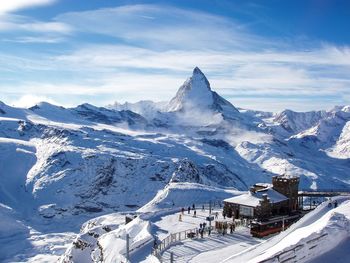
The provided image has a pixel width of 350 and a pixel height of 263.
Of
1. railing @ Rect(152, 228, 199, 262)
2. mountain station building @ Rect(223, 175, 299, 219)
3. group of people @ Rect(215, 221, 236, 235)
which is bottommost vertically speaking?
railing @ Rect(152, 228, 199, 262)

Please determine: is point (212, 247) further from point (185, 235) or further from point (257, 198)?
point (257, 198)

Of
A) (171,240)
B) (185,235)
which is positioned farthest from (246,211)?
(171,240)

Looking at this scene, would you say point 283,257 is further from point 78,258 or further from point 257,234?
point 78,258

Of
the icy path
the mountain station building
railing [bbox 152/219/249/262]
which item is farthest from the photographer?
the mountain station building

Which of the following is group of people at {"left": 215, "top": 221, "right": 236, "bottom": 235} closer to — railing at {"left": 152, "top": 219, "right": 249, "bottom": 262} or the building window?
railing at {"left": 152, "top": 219, "right": 249, "bottom": 262}

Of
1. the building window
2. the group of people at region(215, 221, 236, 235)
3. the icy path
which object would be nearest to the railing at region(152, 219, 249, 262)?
the group of people at region(215, 221, 236, 235)

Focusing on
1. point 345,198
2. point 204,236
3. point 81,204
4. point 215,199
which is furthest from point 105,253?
point 81,204
